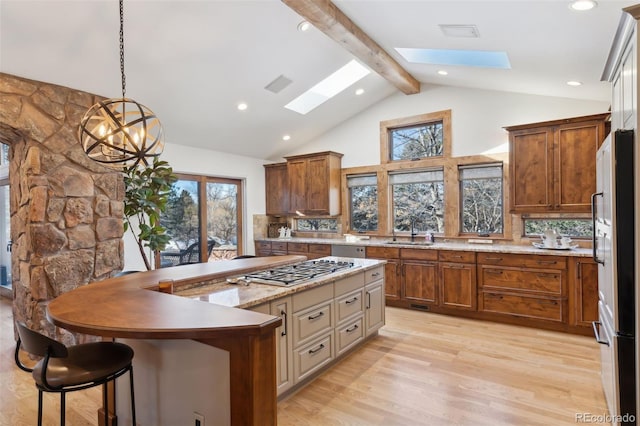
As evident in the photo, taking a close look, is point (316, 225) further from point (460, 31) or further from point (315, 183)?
point (460, 31)

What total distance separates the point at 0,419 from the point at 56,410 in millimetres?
325

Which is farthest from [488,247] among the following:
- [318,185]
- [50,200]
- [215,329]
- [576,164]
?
[50,200]

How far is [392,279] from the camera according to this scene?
5.12 m

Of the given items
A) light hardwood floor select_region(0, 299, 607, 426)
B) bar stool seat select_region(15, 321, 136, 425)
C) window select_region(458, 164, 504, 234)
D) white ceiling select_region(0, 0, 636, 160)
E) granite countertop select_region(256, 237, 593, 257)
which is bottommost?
light hardwood floor select_region(0, 299, 607, 426)

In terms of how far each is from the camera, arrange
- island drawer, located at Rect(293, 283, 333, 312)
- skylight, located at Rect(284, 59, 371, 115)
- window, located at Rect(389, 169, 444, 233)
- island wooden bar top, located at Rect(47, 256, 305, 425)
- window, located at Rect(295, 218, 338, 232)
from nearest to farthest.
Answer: island wooden bar top, located at Rect(47, 256, 305, 425)
island drawer, located at Rect(293, 283, 333, 312)
skylight, located at Rect(284, 59, 371, 115)
window, located at Rect(389, 169, 444, 233)
window, located at Rect(295, 218, 338, 232)

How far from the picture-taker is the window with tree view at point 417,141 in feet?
18.1

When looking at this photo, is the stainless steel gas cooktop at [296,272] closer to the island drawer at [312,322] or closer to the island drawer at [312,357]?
the island drawer at [312,322]

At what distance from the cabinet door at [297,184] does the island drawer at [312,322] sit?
137 inches

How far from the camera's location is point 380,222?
5.96 m

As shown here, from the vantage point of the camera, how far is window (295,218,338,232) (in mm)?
6644

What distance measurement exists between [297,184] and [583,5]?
466cm

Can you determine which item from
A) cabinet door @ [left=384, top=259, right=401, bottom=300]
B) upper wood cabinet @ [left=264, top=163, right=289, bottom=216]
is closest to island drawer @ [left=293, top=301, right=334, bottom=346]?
cabinet door @ [left=384, top=259, right=401, bottom=300]

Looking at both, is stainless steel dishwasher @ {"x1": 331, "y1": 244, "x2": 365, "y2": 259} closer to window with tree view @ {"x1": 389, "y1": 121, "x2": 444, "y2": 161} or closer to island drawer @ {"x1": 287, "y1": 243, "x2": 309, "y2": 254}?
island drawer @ {"x1": 287, "y1": 243, "x2": 309, "y2": 254}

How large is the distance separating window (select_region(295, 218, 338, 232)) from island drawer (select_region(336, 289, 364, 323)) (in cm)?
311
